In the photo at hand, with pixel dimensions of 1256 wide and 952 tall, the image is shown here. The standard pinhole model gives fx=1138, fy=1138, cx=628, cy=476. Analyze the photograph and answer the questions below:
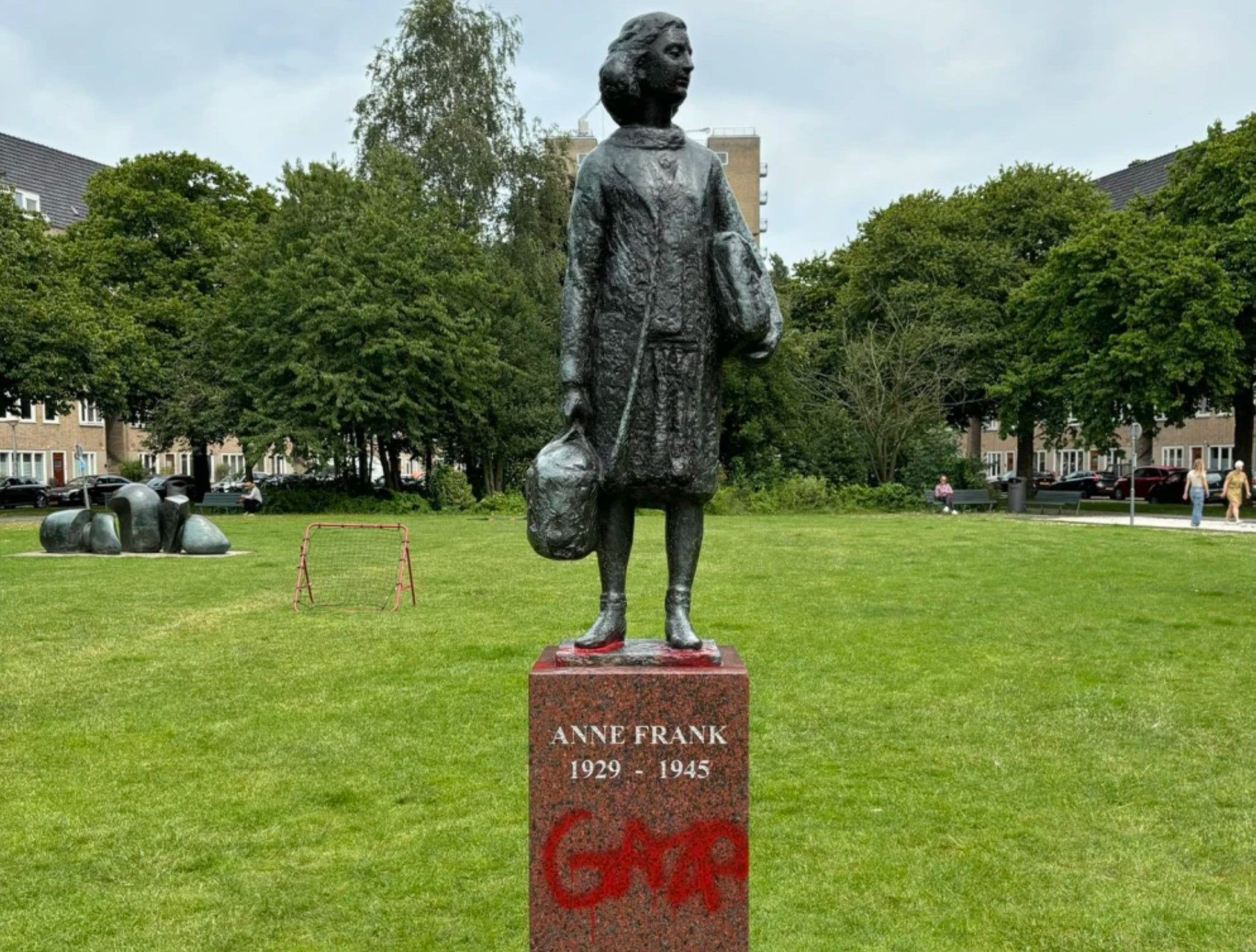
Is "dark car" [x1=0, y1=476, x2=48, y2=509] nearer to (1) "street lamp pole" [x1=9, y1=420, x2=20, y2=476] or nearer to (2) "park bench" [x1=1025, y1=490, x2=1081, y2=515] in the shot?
(1) "street lamp pole" [x1=9, y1=420, x2=20, y2=476]

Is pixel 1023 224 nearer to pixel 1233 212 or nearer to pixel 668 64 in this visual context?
pixel 1233 212

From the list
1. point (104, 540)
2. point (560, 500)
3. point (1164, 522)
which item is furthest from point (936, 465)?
point (560, 500)

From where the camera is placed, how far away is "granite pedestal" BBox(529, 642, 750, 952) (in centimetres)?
437

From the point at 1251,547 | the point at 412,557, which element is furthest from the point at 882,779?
the point at 1251,547

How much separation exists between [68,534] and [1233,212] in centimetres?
3181

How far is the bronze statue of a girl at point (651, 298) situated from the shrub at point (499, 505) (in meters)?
29.9

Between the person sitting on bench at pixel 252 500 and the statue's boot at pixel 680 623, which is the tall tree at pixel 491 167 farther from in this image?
the statue's boot at pixel 680 623

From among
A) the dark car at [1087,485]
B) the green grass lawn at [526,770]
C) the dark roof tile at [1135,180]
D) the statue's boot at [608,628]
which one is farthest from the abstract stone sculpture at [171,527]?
the dark roof tile at [1135,180]

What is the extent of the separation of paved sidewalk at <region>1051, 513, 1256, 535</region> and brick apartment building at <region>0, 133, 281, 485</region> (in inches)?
1343

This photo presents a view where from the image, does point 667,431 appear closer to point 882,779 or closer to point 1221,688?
point 882,779

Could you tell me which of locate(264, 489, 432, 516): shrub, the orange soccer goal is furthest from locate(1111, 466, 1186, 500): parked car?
the orange soccer goal

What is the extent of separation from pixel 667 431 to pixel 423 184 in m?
31.7

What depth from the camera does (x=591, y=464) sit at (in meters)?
4.55

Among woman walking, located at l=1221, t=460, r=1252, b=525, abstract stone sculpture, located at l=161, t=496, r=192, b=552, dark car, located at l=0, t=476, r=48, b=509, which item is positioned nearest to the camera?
abstract stone sculpture, located at l=161, t=496, r=192, b=552
